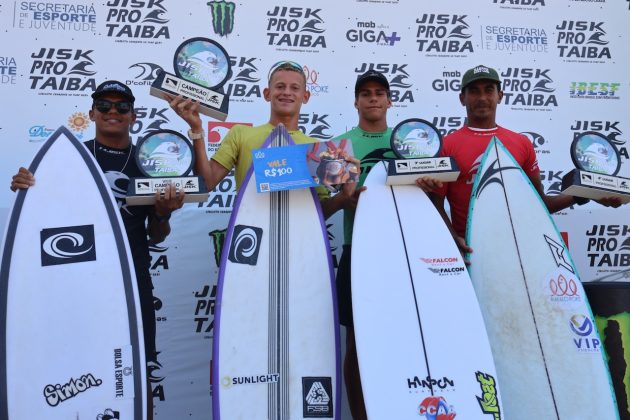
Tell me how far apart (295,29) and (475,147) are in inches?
61.4

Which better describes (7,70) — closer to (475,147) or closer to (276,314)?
(276,314)

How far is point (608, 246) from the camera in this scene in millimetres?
3787

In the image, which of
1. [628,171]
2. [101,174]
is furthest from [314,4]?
[628,171]

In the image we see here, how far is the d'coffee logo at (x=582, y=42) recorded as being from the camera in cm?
395

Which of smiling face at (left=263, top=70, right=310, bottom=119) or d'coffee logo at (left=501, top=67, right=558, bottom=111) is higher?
d'coffee logo at (left=501, top=67, right=558, bottom=111)

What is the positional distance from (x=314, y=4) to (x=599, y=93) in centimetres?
218

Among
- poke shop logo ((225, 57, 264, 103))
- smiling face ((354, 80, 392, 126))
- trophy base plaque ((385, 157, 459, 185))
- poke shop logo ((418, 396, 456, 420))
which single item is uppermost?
poke shop logo ((225, 57, 264, 103))

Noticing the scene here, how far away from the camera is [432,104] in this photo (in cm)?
379

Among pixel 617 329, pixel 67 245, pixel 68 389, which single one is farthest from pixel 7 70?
pixel 617 329

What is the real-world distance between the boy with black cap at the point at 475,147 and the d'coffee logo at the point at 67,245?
5.64 ft

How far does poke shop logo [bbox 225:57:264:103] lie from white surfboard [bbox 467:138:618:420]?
1.60 m

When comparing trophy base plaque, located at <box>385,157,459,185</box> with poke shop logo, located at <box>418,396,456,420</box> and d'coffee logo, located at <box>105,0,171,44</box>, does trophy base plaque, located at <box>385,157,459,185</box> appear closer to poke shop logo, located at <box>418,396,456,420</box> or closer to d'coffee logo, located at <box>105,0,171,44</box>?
poke shop logo, located at <box>418,396,456,420</box>

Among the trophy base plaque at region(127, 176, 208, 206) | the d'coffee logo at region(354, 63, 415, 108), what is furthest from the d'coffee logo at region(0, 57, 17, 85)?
the d'coffee logo at region(354, 63, 415, 108)

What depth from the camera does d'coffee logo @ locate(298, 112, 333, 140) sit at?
365cm
